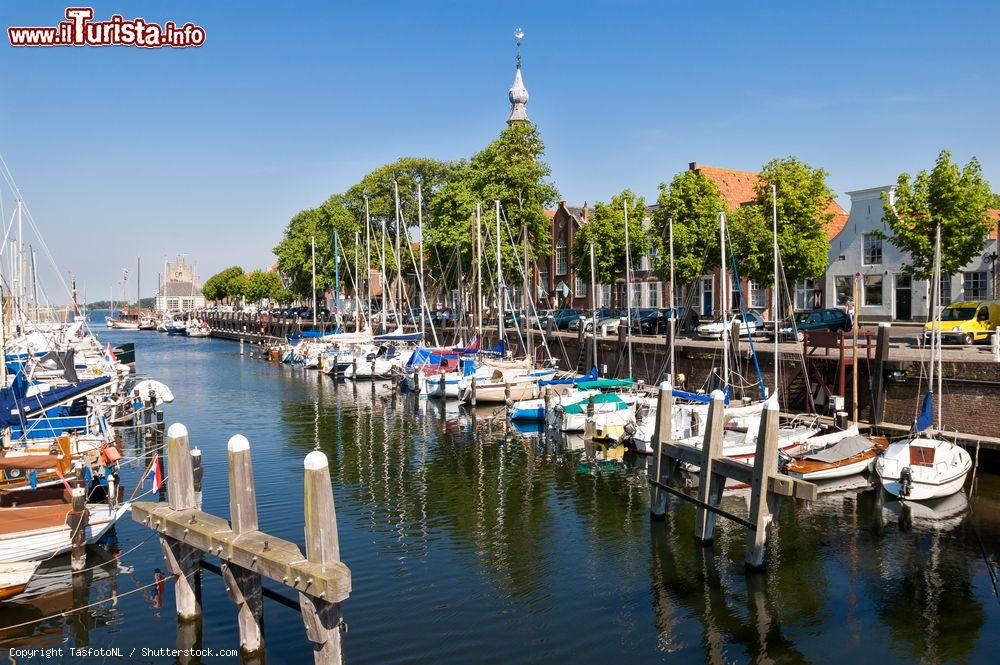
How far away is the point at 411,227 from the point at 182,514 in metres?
69.6

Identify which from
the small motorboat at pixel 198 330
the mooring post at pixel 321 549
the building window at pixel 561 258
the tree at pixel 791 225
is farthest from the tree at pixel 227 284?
the mooring post at pixel 321 549

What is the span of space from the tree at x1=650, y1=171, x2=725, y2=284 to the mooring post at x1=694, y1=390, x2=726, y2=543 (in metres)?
30.7

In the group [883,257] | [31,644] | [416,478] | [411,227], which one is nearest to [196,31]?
[416,478]

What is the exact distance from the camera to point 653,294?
71.4m

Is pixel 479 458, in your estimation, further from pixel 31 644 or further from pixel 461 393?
pixel 31 644

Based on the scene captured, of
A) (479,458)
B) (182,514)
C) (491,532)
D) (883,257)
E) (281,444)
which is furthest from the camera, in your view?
(883,257)

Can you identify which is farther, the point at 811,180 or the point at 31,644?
the point at 811,180

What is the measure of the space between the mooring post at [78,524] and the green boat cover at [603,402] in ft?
68.1

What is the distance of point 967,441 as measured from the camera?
25688 mm

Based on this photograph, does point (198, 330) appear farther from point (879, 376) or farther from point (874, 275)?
point (879, 376)

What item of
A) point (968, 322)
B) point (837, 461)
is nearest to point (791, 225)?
point (968, 322)

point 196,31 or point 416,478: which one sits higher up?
point 196,31

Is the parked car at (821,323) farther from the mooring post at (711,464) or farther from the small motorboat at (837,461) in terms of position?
the mooring post at (711,464)

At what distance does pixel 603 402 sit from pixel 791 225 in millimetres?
17420
